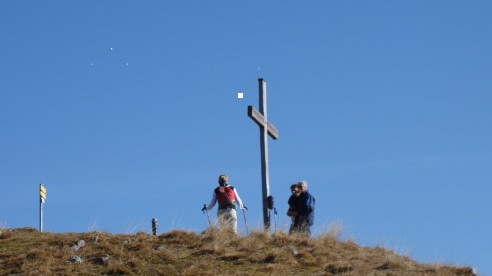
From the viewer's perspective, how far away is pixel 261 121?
82.3 feet

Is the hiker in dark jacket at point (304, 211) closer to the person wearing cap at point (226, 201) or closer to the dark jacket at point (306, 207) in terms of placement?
the dark jacket at point (306, 207)

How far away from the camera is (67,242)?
19.8 metres

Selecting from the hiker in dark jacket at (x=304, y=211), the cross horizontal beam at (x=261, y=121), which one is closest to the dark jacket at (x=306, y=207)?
the hiker in dark jacket at (x=304, y=211)

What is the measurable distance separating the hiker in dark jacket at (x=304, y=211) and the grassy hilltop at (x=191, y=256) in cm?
93

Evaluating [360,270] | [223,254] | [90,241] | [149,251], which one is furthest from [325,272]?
[90,241]

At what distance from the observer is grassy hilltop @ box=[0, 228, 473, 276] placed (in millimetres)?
18406

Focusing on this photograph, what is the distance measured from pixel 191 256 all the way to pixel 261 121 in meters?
6.29

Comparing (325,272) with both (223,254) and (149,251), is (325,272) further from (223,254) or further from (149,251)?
(149,251)

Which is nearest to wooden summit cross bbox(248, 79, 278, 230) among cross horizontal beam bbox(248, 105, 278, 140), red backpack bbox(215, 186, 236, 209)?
cross horizontal beam bbox(248, 105, 278, 140)

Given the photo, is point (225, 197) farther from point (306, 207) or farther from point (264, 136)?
point (264, 136)

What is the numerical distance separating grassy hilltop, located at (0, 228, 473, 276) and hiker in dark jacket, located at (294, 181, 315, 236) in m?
0.93

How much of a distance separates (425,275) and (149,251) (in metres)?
5.38

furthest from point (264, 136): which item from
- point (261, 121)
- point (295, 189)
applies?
point (295, 189)

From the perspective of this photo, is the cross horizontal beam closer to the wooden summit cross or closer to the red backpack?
the wooden summit cross
